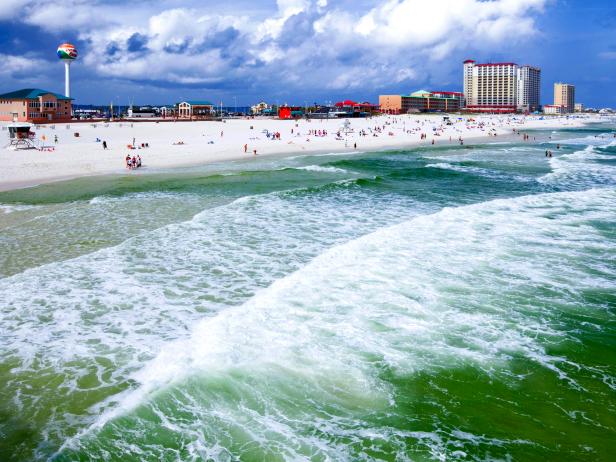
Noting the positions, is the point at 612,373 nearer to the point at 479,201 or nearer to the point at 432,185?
the point at 479,201

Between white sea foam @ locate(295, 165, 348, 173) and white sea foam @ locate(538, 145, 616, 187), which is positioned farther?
white sea foam @ locate(295, 165, 348, 173)

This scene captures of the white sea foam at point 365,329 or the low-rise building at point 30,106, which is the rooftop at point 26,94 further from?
the white sea foam at point 365,329

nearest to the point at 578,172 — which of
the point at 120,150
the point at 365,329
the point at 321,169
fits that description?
the point at 321,169

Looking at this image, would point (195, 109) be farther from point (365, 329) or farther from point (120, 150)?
point (365, 329)

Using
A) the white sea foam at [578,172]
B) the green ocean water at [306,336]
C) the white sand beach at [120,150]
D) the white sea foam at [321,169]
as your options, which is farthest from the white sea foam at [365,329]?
the white sand beach at [120,150]

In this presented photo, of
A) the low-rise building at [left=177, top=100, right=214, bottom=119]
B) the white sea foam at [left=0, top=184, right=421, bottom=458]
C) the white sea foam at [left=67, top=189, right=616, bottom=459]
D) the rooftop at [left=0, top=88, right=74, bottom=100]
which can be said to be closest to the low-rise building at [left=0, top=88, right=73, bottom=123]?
the rooftop at [left=0, top=88, right=74, bottom=100]

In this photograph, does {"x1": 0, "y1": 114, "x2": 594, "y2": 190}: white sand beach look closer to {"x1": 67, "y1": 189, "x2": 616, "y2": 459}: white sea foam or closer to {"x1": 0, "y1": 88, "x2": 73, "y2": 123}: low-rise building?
{"x1": 0, "y1": 88, "x2": 73, "y2": 123}: low-rise building

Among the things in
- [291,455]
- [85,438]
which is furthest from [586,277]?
[85,438]
